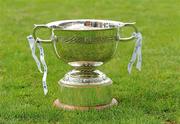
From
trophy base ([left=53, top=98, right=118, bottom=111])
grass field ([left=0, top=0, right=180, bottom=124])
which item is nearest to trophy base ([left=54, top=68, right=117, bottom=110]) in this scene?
trophy base ([left=53, top=98, right=118, bottom=111])

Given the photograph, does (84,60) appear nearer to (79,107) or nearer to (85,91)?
(85,91)

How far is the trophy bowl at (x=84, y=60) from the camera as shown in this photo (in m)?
4.65

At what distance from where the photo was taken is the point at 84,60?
475 cm

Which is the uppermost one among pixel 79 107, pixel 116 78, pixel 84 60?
pixel 84 60

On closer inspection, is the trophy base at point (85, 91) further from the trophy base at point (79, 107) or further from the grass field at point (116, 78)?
the grass field at point (116, 78)

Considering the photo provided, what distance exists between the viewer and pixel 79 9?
12.6 metres

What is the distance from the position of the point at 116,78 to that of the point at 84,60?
4.24 ft

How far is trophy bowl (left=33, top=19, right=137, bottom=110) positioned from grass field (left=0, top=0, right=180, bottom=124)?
0.13 meters

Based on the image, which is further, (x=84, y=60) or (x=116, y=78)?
(x=116, y=78)

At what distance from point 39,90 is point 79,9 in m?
7.34

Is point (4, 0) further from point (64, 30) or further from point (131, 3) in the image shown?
point (64, 30)

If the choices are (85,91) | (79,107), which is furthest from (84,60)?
(79,107)

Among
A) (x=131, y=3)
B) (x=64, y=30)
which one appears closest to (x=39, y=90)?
(x=64, y=30)

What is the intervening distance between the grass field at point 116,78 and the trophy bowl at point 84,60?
0.43 ft
